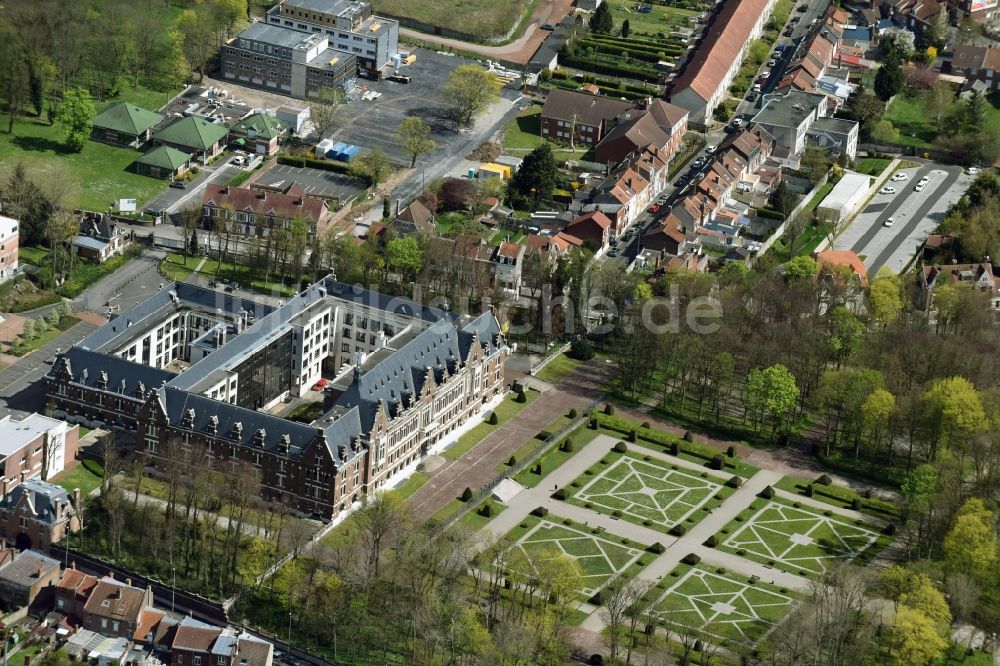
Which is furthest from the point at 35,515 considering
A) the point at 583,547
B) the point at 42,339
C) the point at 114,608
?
the point at 583,547

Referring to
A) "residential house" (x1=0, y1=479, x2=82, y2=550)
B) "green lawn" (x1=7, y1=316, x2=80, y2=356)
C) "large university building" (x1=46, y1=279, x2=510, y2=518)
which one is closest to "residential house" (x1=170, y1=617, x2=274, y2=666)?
"residential house" (x1=0, y1=479, x2=82, y2=550)

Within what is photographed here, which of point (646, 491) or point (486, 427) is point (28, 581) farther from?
point (646, 491)

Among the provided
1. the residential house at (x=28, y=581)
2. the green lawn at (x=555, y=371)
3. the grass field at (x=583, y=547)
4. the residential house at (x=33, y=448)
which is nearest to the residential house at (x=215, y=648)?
the residential house at (x=28, y=581)

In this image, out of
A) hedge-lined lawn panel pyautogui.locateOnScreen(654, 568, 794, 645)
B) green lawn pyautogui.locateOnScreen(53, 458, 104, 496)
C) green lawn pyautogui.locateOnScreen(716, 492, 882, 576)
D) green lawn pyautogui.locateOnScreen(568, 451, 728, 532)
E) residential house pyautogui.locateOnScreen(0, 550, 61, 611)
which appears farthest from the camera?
green lawn pyautogui.locateOnScreen(568, 451, 728, 532)

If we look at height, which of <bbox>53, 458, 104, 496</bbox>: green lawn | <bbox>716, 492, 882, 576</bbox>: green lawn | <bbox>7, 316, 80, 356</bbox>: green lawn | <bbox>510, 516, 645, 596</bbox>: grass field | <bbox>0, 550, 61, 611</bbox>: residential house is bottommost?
<bbox>7, 316, 80, 356</bbox>: green lawn

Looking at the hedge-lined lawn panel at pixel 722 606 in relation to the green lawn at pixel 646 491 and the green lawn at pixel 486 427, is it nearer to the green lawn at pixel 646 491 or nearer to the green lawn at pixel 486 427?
the green lawn at pixel 646 491

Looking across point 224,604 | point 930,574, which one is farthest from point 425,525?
point 930,574

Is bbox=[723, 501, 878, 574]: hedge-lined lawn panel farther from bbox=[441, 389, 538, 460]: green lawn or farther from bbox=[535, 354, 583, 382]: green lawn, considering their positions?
bbox=[535, 354, 583, 382]: green lawn
